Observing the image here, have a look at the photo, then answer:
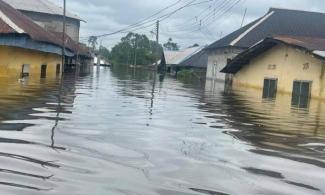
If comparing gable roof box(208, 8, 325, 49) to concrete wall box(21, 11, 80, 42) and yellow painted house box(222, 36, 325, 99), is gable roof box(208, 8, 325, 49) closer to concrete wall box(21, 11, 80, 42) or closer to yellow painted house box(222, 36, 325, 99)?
yellow painted house box(222, 36, 325, 99)

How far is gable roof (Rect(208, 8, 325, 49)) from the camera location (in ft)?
149

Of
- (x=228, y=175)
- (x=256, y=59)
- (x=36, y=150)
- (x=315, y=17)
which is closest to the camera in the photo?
(x=228, y=175)

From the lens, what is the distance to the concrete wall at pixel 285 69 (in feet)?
99.4

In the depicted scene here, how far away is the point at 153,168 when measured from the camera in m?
6.76

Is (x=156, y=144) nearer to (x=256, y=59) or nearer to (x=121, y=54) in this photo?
(x=256, y=59)

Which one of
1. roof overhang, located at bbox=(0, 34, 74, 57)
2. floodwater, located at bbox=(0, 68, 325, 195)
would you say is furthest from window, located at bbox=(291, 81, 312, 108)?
floodwater, located at bbox=(0, 68, 325, 195)

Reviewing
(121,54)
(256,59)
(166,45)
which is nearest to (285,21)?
(256,59)

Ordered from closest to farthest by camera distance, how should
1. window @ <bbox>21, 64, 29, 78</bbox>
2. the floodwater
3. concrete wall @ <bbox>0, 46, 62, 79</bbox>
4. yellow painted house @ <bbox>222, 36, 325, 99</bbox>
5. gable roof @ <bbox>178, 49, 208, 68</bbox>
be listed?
1. the floodwater
2. concrete wall @ <bbox>0, 46, 62, 79</bbox>
3. window @ <bbox>21, 64, 29, 78</bbox>
4. yellow painted house @ <bbox>222, 36, 325, 99</bbox>
5. gable roof @ <bbox>178, 49, 208, 68</bbox>

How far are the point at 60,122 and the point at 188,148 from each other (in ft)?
10.7

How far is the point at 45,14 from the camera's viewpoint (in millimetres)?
58375

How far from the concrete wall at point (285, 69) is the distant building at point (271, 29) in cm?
423

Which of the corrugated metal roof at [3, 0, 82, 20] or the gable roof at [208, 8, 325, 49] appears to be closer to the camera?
the gable roof at [208, 8, 325, 49]

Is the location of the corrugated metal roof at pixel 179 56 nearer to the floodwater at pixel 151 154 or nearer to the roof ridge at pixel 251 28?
the roof ridge at pixel 251 28

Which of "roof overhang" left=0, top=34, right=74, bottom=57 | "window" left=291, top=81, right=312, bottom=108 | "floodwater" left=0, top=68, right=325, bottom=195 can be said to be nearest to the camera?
"floodwater" left=0, top=68, right=325, bottom=195
